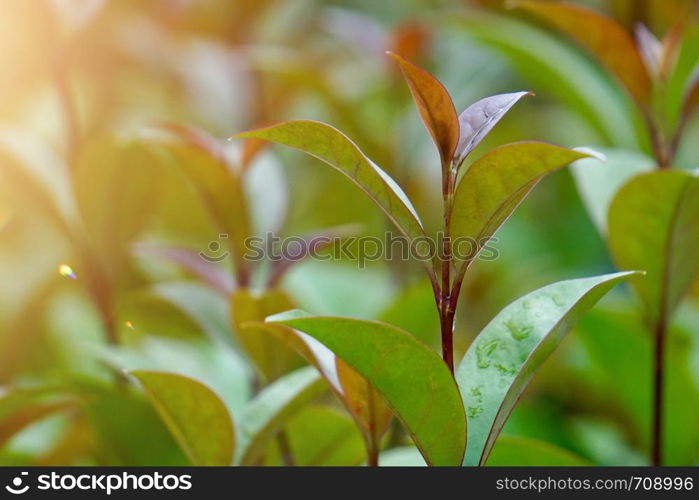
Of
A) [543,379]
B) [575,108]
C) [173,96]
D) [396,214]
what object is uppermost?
[173,96]

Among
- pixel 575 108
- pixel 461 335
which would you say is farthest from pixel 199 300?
pixel 575 108

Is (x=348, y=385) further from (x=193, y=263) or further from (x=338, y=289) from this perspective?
(x=338, y=289)

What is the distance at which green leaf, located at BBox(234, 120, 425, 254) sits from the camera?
0.51 m

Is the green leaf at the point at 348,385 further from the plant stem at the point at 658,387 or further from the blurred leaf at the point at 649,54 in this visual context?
the blurred leaf at the point at 649,54

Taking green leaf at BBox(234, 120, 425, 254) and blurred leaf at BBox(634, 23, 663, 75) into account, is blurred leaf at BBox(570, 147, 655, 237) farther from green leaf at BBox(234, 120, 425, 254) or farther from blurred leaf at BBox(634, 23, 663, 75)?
green leaf at BBox(234, 120, 425, 254)

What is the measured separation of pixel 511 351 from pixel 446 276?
0.09 metres

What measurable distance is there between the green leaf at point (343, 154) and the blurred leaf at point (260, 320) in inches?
10.9

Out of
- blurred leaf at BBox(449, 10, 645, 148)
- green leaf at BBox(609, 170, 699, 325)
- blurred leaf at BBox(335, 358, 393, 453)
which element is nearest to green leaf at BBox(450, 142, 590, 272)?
blurred leaf at BBox(335, 358, 393, 453)

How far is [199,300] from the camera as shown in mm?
901

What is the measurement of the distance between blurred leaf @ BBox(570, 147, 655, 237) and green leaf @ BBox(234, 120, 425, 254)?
1.12 feet

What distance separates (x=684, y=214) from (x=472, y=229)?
0.95 feet

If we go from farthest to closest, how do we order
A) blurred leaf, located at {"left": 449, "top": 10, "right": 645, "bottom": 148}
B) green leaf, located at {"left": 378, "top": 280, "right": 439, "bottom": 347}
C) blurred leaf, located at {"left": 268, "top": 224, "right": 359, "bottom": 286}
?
1. blurred leaf, located at {"left": 449, "top": 10, "right": 645, "bottom": 148}
2. green leaf, located at {"left": 378, "top": 280, "right": 439, "bottom": 347}
3. blurred leaf, located at {"left": 268, "top": 224, "right": 359, "bottom": 286}

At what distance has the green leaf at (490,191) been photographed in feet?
1.71

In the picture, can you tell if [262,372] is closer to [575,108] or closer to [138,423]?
[138,423]
